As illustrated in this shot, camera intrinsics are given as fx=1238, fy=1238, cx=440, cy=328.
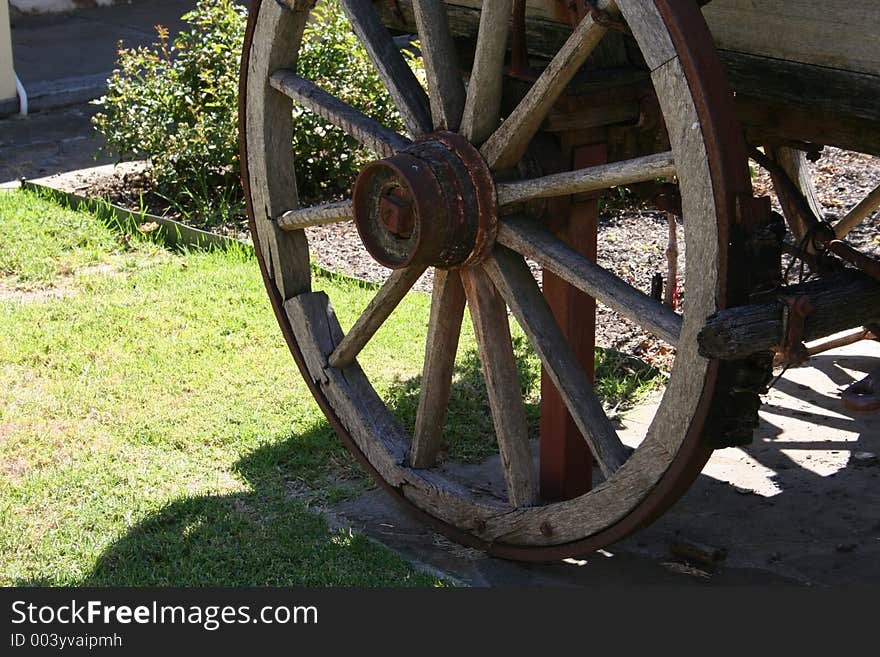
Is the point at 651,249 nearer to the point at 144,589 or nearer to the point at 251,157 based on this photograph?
the point at 251,157

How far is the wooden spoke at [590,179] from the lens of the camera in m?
2.61

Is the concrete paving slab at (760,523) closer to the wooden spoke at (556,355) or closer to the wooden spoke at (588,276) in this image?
the wooden spoke at (556,355)

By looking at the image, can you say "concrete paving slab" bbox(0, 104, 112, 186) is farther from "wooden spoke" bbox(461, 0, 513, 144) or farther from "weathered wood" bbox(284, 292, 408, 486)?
"wooden spoke" bbox(461, 0, 513, 144)

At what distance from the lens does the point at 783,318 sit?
244 cm

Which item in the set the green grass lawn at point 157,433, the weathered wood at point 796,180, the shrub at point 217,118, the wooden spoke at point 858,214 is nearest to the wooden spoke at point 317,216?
the green grass lawn at point 157,433

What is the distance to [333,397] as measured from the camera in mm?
3648

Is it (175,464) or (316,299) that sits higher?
(316,299)

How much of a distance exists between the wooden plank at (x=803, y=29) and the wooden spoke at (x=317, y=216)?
1091 mm

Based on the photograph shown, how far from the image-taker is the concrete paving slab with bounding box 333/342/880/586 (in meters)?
3.26

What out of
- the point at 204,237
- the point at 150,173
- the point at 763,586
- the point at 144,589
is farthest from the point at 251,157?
the point at 150,173

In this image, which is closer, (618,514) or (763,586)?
(618,514)

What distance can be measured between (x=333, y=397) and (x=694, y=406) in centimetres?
137

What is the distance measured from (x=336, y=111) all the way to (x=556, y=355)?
3.33ft

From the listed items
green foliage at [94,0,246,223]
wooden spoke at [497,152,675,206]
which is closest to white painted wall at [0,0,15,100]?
green foliage at [94,0,246,223]
